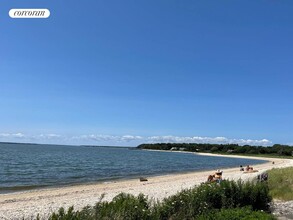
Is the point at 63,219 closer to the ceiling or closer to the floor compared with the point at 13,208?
closer to the ceiling

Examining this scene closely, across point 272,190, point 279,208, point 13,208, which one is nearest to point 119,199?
point 279,208

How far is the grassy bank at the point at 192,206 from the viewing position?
8.78 metres

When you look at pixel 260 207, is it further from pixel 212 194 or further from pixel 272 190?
pixel 272 190

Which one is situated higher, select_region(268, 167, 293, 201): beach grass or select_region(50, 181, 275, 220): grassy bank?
select_region(50, 181, 275, 220): grassy bank

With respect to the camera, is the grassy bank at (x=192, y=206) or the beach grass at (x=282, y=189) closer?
the grassy bank at (x=192, y=206)

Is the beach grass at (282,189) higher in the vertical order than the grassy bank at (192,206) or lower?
lower

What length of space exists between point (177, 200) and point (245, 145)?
609 ft

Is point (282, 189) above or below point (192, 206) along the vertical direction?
below

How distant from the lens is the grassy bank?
8779mm

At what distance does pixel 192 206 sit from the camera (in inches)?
420

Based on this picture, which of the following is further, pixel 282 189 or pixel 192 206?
pixel 282 189

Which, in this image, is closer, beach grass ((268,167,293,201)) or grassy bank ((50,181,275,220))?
grassy bank ((50,181,275,220))

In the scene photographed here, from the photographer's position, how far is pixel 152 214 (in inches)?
376

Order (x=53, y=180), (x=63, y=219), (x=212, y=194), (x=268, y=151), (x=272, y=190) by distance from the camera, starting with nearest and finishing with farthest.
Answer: (x=63, y=219) → (x=212, y=194) → (x=272, y=190) → (x=53, y=180) → (x=268, y=151)
